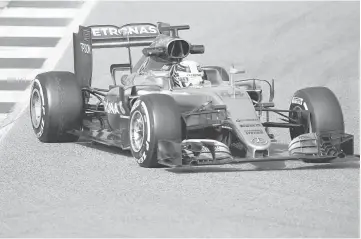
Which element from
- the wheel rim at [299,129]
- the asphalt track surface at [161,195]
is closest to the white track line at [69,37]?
the asphalt track surface at [161,195]

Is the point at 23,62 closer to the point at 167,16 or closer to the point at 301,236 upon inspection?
the point at 167,16

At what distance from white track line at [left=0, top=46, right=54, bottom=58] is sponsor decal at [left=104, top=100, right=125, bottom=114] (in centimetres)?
867

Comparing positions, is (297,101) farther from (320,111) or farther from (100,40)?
(100,40)

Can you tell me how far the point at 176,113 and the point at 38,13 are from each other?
1456cm

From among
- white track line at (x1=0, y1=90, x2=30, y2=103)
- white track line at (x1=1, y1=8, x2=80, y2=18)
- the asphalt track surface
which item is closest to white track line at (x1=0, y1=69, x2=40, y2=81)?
white track line at (x1=0, y1=90, x2=30, y2=103)

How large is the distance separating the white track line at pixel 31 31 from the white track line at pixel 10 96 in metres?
4.76

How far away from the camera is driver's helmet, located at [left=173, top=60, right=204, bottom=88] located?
43.2 ft

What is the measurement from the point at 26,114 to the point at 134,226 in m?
8.17

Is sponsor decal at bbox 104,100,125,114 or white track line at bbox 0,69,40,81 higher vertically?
white track line at bbox 0,69,40,81

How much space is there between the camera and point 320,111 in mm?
12477

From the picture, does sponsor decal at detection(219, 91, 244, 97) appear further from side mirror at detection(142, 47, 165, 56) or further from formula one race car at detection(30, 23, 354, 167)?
side mirror at detection(142, 47, 165, 56)

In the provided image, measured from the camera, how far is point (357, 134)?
14.9 metres

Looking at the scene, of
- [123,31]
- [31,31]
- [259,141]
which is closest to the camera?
[259,141]

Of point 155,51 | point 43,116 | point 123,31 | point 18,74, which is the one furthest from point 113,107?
point 18,74
